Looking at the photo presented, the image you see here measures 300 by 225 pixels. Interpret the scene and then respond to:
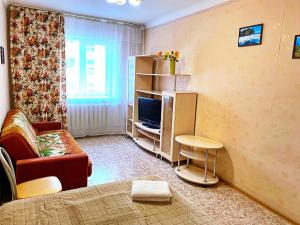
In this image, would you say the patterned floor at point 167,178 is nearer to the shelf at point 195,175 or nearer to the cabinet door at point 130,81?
the shelf at point 195,175

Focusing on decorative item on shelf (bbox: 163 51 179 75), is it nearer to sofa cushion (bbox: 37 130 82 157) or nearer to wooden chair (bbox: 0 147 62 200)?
sofa cushion (bbox: 37 130 82 157)

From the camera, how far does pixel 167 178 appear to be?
3371mm

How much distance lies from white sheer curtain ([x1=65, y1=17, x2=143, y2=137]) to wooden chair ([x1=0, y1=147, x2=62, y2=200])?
2.82 m

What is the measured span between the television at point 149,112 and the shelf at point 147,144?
1.26 feet

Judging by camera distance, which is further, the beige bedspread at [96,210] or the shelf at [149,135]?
the shelf at [149,135]

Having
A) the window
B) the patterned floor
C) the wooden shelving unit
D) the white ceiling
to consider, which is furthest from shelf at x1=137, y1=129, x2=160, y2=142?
the white ceiling

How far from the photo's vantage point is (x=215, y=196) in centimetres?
292

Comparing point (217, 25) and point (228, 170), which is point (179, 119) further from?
point (217, 25)

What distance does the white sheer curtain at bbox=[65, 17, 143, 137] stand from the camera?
481cm

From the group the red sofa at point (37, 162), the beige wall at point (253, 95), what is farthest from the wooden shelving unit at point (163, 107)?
the red sofa at point (37, 162)

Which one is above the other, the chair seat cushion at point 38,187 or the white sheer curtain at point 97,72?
the white sheer curtain at point 97,72

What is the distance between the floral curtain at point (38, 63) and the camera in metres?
4.20

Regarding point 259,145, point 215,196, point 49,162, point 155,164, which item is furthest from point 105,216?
point 155,164

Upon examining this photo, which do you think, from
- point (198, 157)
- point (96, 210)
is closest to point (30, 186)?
point (96, 210)
